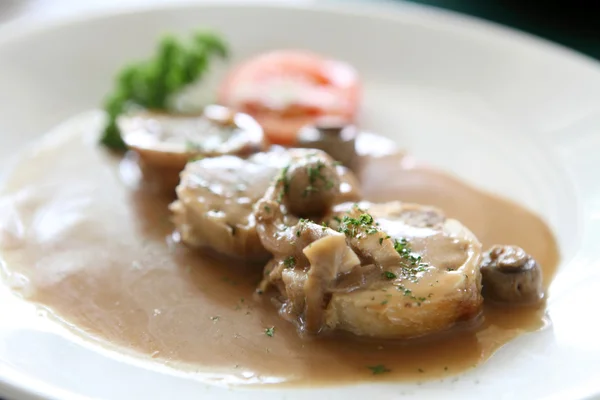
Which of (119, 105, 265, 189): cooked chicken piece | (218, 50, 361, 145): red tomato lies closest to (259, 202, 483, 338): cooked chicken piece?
(119, 105, 265, 189): cooked chicken piece

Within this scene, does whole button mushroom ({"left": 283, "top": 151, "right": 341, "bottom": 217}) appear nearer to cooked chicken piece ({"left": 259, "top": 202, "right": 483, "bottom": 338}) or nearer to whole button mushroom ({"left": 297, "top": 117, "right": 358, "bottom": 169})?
cooked chicken piece ({"left": 259, "top": 202, "right": 483, "bottom": 338})

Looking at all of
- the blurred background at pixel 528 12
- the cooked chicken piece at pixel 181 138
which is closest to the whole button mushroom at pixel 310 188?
the cooked chicken piece at pixel 181 138

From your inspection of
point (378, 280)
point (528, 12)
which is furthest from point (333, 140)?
point (528, 12)

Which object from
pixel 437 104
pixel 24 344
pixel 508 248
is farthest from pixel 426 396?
pixel 437 104

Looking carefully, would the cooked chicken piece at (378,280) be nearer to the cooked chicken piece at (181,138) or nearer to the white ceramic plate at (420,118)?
the white ceramic plate at (420,118)

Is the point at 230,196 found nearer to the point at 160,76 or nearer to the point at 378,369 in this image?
the point at 378,369

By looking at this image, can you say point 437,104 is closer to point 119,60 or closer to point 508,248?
point 508,248
